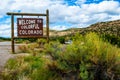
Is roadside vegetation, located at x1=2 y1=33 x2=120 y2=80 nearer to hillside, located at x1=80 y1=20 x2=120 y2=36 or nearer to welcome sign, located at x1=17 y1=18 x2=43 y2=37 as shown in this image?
welcome sign, located at x1=17 y1=18 x2=43 y2=37

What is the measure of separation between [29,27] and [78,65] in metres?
8.36

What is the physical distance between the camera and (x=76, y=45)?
14.7 m

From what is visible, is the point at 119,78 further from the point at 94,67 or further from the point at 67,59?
the point at 67,59

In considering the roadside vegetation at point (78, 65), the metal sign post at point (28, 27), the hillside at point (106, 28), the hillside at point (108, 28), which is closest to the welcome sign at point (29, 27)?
the metal sign post at point (28, 27)

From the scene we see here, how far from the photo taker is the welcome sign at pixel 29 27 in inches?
866

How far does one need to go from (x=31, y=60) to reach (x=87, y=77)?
3.87 meters

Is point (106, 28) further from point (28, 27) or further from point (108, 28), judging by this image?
point (28, 27)

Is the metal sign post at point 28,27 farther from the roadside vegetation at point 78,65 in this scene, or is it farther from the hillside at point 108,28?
the hillside at point 108,28

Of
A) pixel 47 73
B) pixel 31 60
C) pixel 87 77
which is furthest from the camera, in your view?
pixel 31 60

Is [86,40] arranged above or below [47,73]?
above

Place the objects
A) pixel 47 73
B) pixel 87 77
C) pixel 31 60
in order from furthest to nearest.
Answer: pixel 31 60
pixel 47 73
pixel 87 77

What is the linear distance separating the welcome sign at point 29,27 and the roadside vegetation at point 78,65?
22.0 ft

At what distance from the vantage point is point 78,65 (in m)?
14.1

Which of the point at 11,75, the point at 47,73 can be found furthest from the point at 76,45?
the point at 11,75
